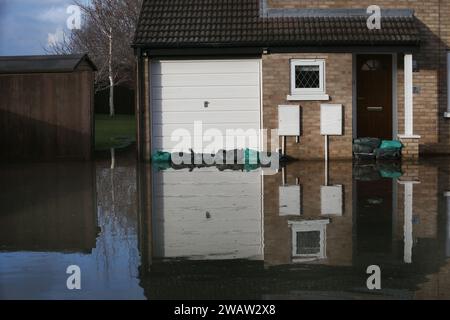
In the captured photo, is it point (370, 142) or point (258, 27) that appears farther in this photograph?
point (258, 27)

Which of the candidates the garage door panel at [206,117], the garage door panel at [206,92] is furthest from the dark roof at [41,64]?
the garage door panel at [206,117]

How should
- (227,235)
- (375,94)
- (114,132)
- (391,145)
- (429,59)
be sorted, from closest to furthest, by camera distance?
(227,235) → (391,145) → (429,59) → (375,94) → (114,132)

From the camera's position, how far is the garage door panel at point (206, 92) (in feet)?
59.8

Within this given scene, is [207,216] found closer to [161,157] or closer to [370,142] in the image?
[161,157]

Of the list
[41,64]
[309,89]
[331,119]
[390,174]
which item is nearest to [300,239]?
[390,174]

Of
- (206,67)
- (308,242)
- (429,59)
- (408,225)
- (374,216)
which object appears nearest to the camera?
(308,242)

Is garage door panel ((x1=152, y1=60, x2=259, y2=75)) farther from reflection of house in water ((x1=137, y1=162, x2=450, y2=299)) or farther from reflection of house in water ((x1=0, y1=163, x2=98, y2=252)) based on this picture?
reflection of house in water ((x1=137, y1=162, x2=450, y2=299))

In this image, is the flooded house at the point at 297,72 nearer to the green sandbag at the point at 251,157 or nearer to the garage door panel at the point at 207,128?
the garage door panel at the point at 207,128

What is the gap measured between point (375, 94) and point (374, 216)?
940 centimetres

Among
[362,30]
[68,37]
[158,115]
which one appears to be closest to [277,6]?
[362,30]

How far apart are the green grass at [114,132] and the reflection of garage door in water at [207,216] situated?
9.49 metres

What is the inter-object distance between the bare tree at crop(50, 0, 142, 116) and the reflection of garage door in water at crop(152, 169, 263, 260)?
26.4 metres

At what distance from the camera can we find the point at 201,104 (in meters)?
18.3

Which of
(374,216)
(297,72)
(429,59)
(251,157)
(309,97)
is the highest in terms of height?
(429,59)
